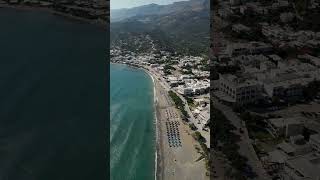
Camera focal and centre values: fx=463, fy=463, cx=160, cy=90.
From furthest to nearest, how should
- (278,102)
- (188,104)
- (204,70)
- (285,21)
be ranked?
(204,70) < (285,21) < (188,104) < (278,102)

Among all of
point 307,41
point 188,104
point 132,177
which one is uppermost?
point 307,41

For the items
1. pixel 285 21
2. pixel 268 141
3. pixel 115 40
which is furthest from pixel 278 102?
pixel 115 40
